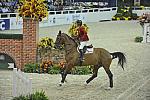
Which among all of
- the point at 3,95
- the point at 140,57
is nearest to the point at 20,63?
the point at 3,95

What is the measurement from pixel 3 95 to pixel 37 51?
18.3ft

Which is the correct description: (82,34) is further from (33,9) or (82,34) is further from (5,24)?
(5,24)

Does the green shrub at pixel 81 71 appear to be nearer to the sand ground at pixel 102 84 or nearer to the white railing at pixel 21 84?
the sand ground at pixel 102 84

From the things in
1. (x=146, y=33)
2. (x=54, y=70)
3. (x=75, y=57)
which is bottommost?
(x=54, y=70)

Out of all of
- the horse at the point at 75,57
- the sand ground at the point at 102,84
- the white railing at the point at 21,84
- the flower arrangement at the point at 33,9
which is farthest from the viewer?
the flower arrangement at the point at 33,9

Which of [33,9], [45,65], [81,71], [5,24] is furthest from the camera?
[5,24]

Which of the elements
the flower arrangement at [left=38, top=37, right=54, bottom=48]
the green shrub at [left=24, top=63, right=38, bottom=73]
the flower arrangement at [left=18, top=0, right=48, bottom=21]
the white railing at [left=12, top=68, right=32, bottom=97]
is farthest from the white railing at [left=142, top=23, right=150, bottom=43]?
the white railing at [left=12, top=68, right=32, bottom=97]

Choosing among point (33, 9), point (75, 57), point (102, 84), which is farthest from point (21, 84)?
point (33, 9)

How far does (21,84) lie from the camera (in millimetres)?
11625

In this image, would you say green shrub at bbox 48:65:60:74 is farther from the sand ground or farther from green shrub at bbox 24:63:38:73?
green shrub at bbox 24:63:38:73

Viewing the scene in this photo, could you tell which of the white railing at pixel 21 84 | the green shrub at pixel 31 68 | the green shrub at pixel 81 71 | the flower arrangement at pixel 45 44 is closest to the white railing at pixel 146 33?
the flower arrangement at pixel 45 44

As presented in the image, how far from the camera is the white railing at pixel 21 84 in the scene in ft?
36.6

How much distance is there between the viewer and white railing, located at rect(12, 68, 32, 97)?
11164 mm

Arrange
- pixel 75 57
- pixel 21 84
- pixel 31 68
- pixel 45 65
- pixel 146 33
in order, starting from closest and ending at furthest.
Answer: pixel 21 84
pixel 75 57
pixel 45 65
pixel 31 68
pixel 146 33
